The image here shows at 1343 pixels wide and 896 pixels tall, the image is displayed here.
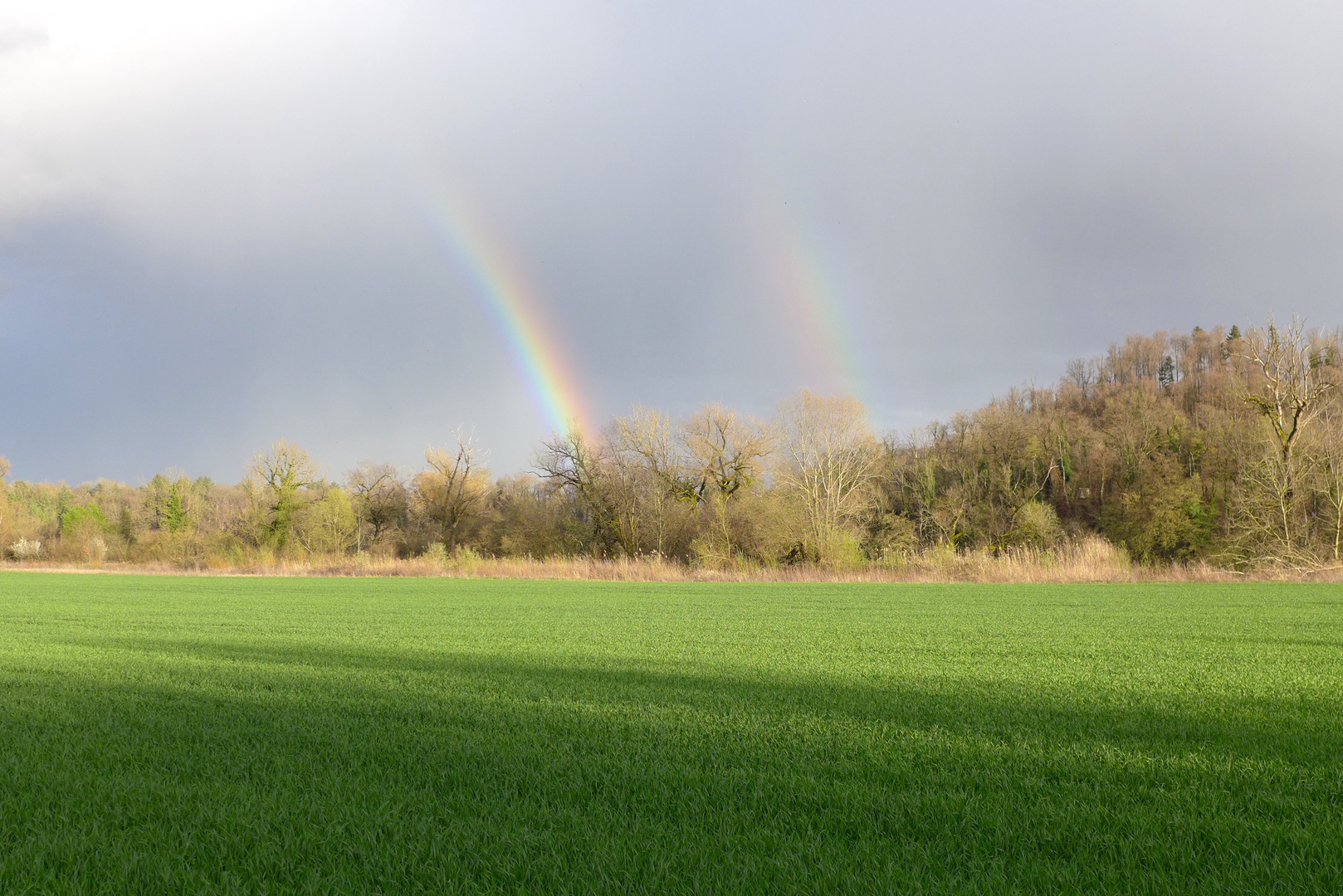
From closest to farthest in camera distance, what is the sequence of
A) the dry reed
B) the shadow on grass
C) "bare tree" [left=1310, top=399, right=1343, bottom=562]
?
the shadow on grass, the dry reed, "bare tree" [left=1310, top=399, right=1343, bottom=562]

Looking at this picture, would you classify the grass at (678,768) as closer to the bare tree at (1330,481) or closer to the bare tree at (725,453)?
the bare tree at (1330,481)

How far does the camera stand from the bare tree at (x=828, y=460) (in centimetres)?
4019

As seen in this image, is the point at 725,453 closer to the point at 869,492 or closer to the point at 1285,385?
the point at 869,492

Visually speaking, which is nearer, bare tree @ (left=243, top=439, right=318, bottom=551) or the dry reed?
the dry reed

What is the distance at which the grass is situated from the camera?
272 cm

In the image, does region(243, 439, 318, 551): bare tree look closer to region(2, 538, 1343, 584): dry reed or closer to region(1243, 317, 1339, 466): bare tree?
region(2, 538, 1343, 584): dry reed

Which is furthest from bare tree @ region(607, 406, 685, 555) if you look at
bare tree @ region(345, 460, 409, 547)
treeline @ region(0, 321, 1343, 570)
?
bare tree @ region(345, 460, 409, 547)

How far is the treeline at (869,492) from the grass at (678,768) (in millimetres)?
25811

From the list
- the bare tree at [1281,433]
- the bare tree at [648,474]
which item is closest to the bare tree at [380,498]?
the bare tree at [648,474]

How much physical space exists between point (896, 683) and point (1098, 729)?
1911 millimetres

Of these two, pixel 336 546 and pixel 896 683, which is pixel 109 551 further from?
pixel 896 683

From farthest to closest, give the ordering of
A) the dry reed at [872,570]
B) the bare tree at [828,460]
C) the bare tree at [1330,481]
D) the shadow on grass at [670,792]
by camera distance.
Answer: the bare tree at [828,460]
the bare tree at [1330,481]
the dry reed at [872,570]
the shadow on grass at [670,792]

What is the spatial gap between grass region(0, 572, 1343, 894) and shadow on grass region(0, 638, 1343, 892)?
0.02 metres

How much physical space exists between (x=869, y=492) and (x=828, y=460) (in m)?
3.30
